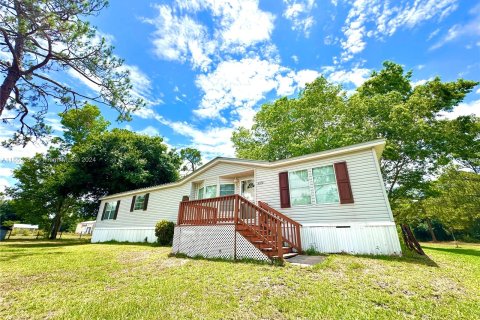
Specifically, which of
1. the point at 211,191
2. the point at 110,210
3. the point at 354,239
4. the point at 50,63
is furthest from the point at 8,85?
the point at 354,239

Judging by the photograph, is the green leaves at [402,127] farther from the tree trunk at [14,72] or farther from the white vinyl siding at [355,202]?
the tree trunk at [14,72]

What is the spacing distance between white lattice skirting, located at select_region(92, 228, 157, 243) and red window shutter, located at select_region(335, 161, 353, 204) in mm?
10344

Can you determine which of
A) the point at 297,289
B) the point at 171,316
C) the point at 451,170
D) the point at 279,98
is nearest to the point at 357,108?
the point at 279,98

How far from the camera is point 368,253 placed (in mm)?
6363

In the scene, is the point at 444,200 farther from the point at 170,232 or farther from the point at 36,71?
the point at 36,71

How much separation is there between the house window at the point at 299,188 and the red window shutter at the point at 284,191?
0.52 ft

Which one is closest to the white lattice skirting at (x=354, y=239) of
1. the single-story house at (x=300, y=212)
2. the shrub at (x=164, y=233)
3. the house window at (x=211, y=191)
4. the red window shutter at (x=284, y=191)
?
the single-story house at (x=300, y=212)

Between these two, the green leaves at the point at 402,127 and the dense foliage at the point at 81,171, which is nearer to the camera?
the green leaves at the point at 402,127

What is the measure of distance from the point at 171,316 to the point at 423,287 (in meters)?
4.27

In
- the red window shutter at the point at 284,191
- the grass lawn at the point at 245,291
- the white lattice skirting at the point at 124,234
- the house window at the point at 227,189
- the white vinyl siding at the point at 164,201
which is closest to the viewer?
the grass lawn at the point at 245,291

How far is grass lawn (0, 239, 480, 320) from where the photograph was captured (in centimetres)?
285

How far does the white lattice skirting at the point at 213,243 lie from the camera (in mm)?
5871

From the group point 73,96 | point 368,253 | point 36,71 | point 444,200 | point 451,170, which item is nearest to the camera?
point 368,253

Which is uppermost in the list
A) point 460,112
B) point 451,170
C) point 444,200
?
point 460,112
